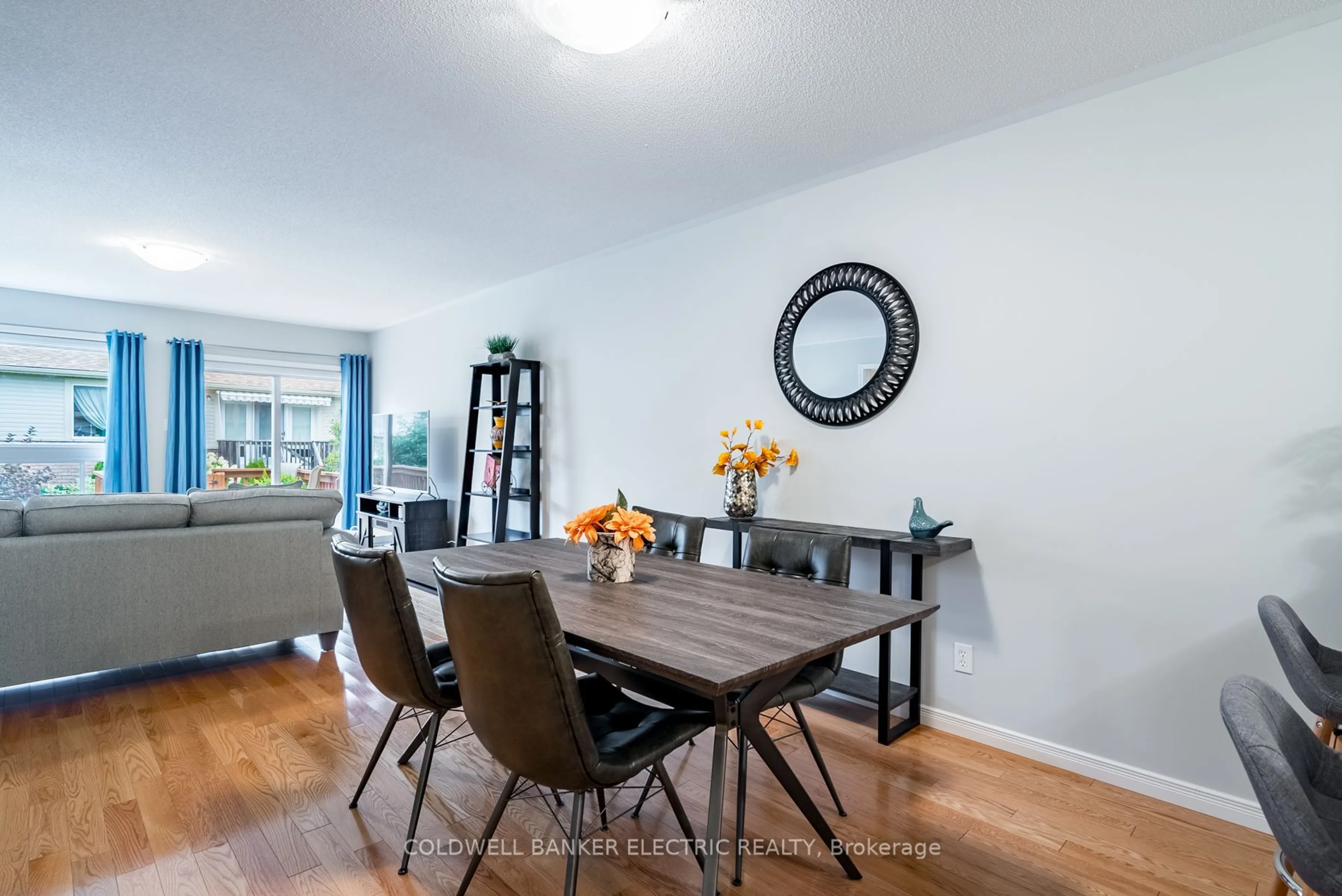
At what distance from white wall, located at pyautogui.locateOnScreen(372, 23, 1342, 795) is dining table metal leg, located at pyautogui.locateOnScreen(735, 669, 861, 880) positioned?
3.79 feet

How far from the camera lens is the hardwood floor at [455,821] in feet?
5.79

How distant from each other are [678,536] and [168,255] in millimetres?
3762

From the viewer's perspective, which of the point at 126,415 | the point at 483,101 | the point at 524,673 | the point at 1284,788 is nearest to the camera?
the point at 1284,788

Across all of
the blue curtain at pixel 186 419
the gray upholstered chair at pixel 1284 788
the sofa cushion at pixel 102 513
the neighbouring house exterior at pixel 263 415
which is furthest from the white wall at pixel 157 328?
the gray upholstered chair at pixel 1284 788

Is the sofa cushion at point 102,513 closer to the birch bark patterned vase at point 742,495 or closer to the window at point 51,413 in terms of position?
the birch bark patterned vase at point 742,495

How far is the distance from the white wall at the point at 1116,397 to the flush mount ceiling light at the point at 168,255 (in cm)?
368

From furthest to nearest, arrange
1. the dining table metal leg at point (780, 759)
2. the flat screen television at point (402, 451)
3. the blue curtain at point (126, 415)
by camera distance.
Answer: the flat screen television at point (402, 451), the blue curtain at point (126, 415), the dining table metal leg at point (780, 759)

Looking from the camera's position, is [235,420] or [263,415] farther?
[263,415]

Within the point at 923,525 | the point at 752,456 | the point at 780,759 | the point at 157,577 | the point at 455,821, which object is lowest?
the point at 455,821

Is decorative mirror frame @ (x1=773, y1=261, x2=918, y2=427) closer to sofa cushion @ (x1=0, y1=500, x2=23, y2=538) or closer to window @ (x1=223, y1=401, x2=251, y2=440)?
sofa cushion @ (x1=0, y1=500, x2=23, y2=538)

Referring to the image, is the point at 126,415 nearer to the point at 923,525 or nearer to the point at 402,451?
the point at 402,451

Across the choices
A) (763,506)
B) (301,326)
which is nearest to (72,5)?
(763,506)

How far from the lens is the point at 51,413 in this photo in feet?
19.4

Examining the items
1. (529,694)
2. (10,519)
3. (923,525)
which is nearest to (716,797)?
(529,694)
